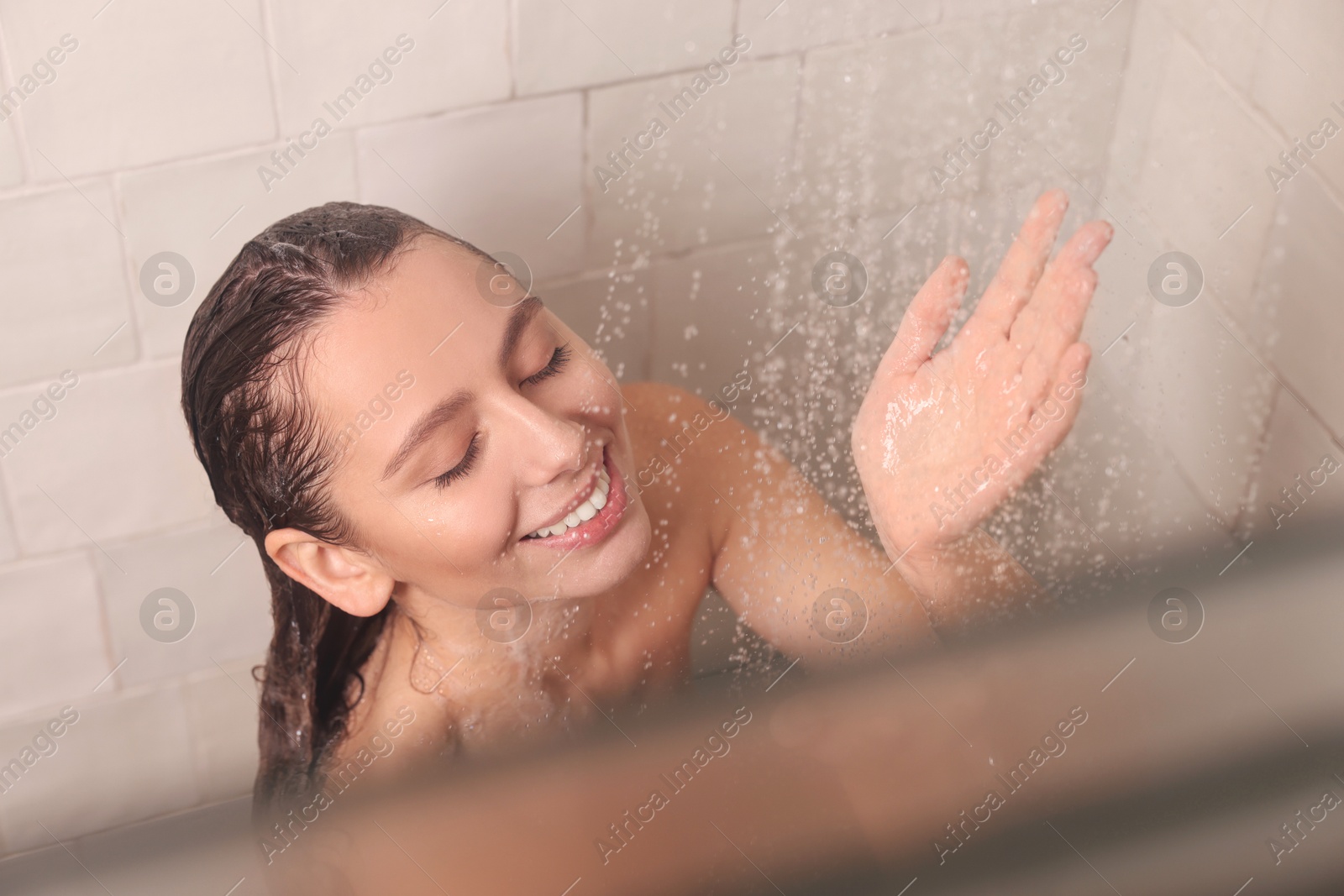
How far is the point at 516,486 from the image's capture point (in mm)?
784

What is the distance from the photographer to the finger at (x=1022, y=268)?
2.61 feet

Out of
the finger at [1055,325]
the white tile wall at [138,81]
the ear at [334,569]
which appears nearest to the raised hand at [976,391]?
the finger at [1055,325]

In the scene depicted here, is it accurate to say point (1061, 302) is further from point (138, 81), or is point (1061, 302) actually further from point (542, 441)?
point (138, 81)

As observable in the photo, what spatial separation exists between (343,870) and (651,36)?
0.68m

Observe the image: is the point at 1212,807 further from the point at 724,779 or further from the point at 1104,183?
the point at 1104,183

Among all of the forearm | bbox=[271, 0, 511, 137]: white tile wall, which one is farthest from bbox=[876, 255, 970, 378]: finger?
bbox=[271, 0, 511, 137]: white tile wall

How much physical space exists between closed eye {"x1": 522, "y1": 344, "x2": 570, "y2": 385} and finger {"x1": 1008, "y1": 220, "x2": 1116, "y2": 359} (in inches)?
11.6

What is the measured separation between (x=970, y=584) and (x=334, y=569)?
1.43 feet

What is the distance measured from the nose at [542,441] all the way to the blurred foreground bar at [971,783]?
0.17 m

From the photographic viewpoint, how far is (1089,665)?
693 mm

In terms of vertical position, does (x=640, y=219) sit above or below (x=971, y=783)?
above

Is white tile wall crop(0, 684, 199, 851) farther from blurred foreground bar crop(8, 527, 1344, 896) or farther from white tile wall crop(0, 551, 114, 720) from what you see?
blurred foreground bar crop(8, 527, 1344, 896)

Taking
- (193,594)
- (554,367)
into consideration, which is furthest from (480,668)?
(193,594)

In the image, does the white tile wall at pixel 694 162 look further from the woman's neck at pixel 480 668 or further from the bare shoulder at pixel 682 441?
the woman's neck at pixel 480 668
